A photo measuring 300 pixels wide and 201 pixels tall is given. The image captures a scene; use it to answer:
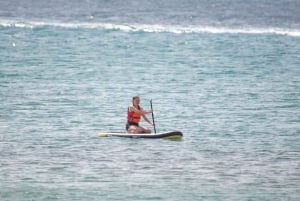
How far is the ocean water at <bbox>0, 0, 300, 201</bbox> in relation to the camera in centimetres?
3556

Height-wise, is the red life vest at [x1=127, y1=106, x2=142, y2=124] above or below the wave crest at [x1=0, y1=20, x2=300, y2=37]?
below

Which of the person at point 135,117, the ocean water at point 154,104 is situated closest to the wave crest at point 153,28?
the ocean water at point 154,104

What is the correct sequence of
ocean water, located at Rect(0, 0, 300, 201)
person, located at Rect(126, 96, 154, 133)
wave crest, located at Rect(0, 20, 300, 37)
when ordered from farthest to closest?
wave crest, located at Rect(0, 20, 300, 37) → person, located at Rect(126, 96, 154, 133) → ocean water, located at Rect(0, 0, 300, 201)

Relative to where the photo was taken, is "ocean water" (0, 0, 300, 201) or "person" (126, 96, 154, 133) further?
"person" (126, 96, 154, 133)

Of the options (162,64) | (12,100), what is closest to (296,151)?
(12,100)

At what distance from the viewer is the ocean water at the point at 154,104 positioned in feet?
117

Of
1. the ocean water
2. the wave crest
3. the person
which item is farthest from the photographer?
the wave crest

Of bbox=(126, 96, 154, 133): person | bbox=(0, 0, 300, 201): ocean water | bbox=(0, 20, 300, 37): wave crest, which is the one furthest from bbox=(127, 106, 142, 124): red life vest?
bbox=(0, 20, 300, 37): wave crest

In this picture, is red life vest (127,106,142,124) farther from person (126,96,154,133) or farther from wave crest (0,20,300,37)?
wave crest (0,20,300,37)

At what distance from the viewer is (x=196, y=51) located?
75.3 meters

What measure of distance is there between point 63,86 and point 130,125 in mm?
14795

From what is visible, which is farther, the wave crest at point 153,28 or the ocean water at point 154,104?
the wave crest at point 153,28

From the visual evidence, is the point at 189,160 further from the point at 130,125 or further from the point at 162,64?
the point at 162,64

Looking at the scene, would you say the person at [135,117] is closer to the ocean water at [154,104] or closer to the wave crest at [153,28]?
the ocean water at [154,104]
